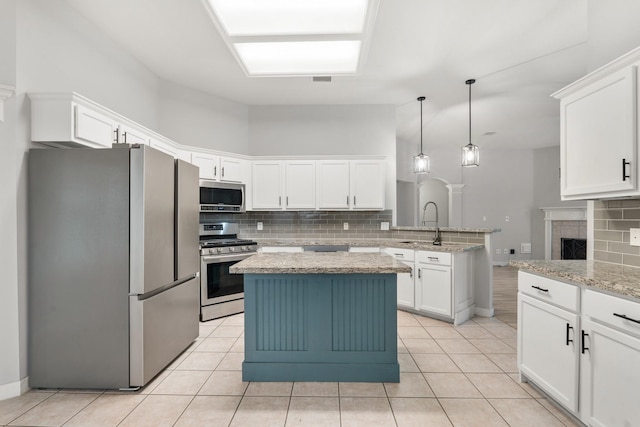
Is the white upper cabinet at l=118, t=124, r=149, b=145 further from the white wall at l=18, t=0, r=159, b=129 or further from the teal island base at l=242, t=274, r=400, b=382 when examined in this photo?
the teal island base at l=242, t=274, r=400, b=382

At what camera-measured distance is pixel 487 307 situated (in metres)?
3.70

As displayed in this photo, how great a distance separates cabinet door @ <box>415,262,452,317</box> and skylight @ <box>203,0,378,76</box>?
238 cm

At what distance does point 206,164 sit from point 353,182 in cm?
210

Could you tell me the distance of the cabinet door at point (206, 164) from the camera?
12.8 ft

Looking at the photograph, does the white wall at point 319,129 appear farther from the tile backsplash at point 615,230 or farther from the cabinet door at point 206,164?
the tile backsplash at point 615,230

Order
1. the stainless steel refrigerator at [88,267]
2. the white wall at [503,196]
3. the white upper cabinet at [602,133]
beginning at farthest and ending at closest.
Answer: the white wall at [503,196], the stainless steel refrigerator at [88,267], the white upper cabinet at [602,133]

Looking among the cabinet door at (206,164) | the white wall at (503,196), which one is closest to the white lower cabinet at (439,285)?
the cabinet door at (206,164)

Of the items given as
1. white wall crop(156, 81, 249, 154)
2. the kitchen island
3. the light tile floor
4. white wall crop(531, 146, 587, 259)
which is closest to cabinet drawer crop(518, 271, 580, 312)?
the light tile floor

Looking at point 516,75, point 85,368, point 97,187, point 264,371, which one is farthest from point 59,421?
point 516,75

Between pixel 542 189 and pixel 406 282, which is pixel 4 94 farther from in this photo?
pixel 542 189

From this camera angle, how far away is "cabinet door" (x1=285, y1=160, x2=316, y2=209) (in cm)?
445

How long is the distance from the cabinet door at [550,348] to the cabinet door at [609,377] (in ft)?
0.20

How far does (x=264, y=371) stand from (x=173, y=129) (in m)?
3.45

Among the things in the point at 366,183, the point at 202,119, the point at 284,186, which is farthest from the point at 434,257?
the point at 202,119
